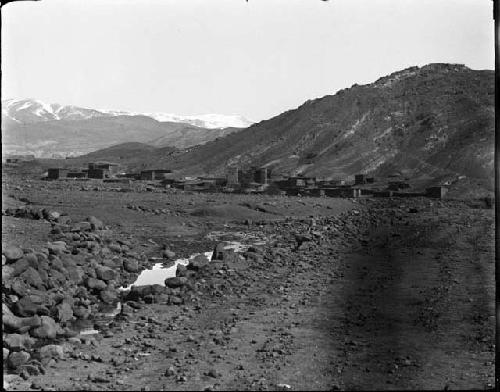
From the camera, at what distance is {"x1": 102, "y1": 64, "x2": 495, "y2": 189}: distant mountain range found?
60656 mm

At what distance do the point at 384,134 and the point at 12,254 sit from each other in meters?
59.9

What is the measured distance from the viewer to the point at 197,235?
26.4m

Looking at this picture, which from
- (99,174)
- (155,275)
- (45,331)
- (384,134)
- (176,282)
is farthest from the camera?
(384,134)

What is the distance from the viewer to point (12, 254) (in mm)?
14984

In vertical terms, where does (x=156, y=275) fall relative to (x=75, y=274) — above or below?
below

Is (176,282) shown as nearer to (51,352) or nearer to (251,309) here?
(251,309)

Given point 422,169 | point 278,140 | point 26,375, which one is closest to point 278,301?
point 26,375

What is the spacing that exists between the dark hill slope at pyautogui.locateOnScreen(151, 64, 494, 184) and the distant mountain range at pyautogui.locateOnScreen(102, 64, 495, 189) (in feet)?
0.37

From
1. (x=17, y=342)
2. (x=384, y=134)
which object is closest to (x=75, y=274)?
(x=17, y=342)

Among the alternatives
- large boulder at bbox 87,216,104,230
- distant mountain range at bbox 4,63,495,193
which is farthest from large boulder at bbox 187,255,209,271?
distant mountain range at bbox 4,63,495,193

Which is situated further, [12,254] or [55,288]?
[12,254]

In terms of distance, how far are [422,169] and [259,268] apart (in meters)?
44.5

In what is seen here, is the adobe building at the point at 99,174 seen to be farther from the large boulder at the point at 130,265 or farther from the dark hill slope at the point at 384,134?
the large boulder at the point at 130,265

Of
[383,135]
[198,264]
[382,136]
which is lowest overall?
[198,264]
